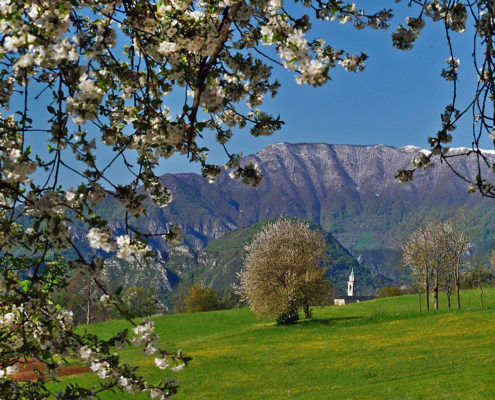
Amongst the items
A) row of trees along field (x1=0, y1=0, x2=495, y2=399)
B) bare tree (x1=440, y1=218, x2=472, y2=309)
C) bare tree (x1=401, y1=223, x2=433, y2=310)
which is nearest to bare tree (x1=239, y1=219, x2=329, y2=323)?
bare tree (x1=401, y1=223, x2=433, y2=310)

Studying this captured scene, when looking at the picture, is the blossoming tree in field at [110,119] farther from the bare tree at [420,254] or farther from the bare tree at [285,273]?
the bare tree at [420,254]

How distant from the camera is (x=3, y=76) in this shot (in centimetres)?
473

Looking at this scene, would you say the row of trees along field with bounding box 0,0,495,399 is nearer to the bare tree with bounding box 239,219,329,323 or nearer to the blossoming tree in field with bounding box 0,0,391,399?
the blossoming tree in field with bounding box 0,0,391,399

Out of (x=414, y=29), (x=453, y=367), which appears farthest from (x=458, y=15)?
(x=453, y=367)

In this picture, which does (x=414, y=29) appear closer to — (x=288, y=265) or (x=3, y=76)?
(x=3, y=76)

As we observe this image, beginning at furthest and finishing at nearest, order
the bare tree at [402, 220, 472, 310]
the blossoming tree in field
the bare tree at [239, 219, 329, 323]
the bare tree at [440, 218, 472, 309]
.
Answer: the bare tree at [440, 218, 472, 309] < the bare tree at [402, 220, 472, 310] < the bare tree at [239, 219, 329, 323] < the blossoming tree in field

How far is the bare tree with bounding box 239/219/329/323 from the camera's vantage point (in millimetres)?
38062

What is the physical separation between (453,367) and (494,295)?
42476 millimetres

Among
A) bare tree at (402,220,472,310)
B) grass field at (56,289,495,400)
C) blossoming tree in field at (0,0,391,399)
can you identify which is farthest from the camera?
bare tree at (402,220,472,310)

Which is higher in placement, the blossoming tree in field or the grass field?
the blossoming tree in field

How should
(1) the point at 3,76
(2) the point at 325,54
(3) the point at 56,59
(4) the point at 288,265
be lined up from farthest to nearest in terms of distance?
1. (4) the point at 288,265
2. (2) the point at 325,54
3. (1) the point at 3,76
4. (3) the point at 56,59

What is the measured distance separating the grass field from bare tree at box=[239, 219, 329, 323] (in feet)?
6.19

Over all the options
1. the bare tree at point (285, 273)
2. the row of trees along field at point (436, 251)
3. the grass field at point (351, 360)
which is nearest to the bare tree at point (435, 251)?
the row of trees along field at point (436, 251)

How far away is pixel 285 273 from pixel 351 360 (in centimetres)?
1441
